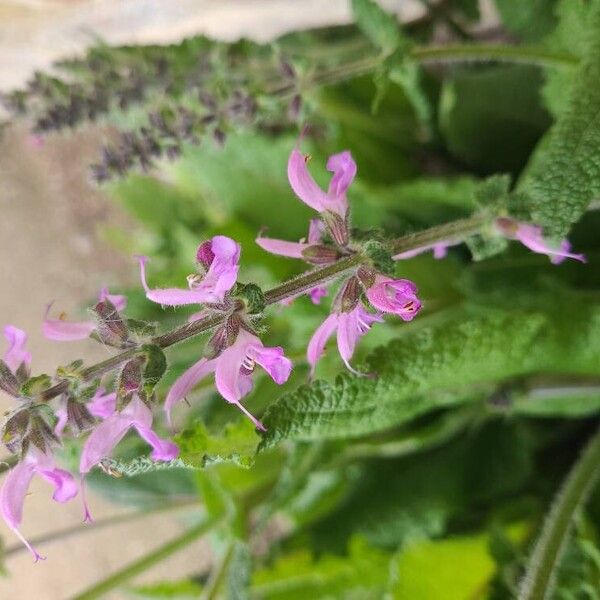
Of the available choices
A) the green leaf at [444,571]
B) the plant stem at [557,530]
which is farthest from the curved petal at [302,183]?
the green leaf at [444,571]

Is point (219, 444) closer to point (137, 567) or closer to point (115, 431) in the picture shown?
point (115, 431)

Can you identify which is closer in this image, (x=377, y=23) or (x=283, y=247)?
(x=283, y=247)

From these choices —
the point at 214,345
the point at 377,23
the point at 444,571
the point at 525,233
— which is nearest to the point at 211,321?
the point at 214,345

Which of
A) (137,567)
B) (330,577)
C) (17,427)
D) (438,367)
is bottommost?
(330,577)

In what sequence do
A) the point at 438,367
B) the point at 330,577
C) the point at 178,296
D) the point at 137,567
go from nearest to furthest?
the point at 178,296, the point at 438,367, the point at 137,567, the point at 330,577

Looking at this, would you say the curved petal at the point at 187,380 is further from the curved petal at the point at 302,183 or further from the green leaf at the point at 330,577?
the green leaf at the point at 330,577

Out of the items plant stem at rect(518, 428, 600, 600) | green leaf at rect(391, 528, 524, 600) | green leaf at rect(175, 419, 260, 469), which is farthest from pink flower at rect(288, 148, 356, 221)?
green leaf at rect(391, 528, 524, 600)
